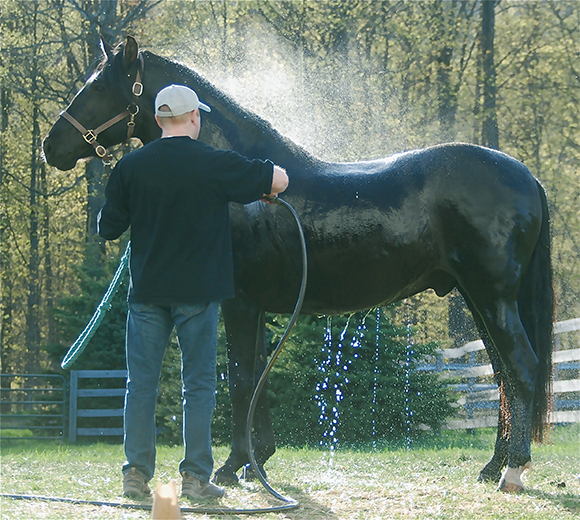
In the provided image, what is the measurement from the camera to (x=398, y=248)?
4.52 meters

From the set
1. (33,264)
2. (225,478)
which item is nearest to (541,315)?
(225,478)

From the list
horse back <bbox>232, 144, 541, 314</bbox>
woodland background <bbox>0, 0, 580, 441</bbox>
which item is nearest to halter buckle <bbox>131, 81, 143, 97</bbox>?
horse back <bbox>232, 144, 541, 314</bbox>

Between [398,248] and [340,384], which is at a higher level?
[398,248]

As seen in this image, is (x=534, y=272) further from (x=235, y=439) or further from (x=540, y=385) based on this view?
(x=235, y=439)

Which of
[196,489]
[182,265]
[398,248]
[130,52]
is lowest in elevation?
[196,489]

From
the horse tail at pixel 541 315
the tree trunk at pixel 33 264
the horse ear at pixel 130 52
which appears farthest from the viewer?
the tree trunk at pixel 33 264

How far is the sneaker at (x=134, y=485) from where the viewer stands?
12.0 feet

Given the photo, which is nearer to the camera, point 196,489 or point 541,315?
point 196,489

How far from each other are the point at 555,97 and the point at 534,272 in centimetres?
1724

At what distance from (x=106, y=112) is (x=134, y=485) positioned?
2437 millimetres

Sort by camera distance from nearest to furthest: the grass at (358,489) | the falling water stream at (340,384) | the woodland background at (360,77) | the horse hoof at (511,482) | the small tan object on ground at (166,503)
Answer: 1. the small tan object on ground at (166,503)
2. the grass at (358,489)
3. the horse hoof at (511,482)
4. the falling water stream at (340,384)
5. the woodland background at (360,77)

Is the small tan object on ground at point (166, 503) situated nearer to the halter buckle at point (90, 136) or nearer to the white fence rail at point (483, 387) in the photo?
the halter buckle at point (90, 136)

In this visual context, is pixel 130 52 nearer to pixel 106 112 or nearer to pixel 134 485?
pixel 106 112

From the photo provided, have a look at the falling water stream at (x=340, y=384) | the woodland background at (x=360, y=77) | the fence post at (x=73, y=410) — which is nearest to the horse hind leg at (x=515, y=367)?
the falling water stream at (x=340, y=384)
